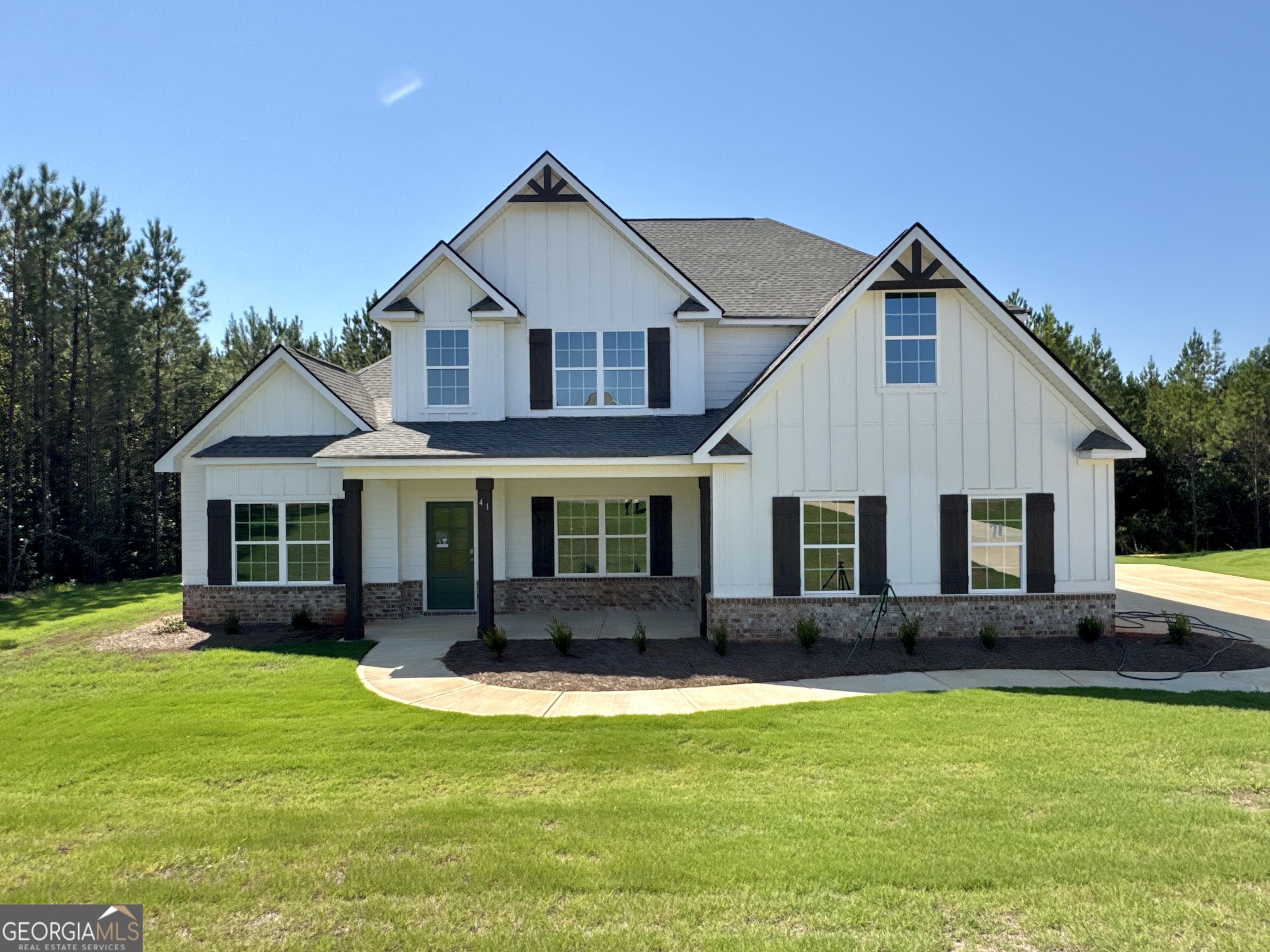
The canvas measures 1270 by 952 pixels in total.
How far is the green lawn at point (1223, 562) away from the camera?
71.5ft

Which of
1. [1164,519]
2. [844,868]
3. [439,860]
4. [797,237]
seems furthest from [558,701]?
[1164,519]

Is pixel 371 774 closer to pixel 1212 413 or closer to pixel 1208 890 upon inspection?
pixel 1208 890

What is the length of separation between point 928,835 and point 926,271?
9.41 meters

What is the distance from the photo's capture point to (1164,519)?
31.6 metres

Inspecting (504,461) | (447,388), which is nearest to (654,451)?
(504,461)

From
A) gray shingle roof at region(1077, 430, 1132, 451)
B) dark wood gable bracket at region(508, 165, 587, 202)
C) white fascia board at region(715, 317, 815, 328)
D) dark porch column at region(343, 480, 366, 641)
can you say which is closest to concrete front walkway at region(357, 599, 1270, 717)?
dark porch column at region(343, 480, 366, 641)

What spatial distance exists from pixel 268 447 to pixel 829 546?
11106 millimetres

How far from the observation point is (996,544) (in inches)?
484

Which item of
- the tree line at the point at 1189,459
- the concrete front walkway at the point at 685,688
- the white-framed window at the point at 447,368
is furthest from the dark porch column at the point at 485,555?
the tree line at the point at 1189,459

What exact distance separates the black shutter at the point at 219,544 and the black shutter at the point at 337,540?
2.11m

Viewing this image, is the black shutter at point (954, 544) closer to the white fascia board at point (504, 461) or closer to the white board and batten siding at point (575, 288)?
the white fascia board at point (504, 461)

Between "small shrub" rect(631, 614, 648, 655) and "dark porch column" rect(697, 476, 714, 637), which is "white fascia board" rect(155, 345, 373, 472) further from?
"small shrub" rect(631, 614, 648, 655)

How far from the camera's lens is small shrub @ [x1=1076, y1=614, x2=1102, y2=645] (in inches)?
460

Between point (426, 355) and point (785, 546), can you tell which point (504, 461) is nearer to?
point (426, 355)
